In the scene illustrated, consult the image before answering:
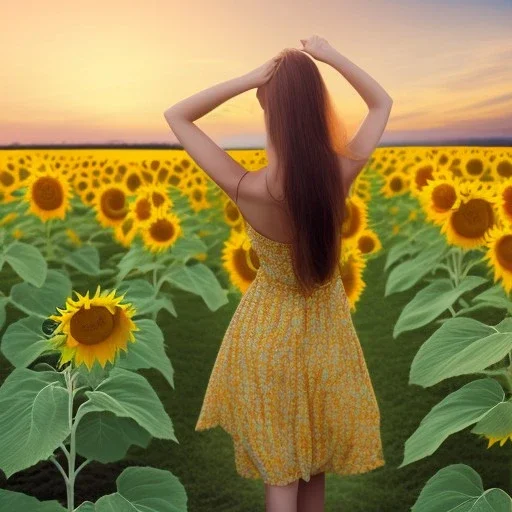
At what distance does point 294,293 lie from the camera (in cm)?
196

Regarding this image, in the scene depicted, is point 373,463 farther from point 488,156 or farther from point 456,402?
point 488,156

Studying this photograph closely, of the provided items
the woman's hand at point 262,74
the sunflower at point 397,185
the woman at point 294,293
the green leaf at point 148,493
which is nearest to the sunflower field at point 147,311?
the green leaf at point 148,493

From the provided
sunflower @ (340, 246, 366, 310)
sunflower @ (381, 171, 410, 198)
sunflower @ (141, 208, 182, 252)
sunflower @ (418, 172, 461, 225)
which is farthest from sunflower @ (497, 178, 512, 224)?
sunflower @ (381, 171, 410, 198)

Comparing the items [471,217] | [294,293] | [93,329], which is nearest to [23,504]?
[93,329]

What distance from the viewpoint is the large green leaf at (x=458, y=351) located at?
2227mm

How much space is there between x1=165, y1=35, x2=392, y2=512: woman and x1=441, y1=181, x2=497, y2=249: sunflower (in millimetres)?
1057

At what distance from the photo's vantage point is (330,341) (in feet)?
6.49

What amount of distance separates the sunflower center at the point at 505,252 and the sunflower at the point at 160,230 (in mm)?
1383

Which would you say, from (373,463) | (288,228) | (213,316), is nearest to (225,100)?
(288,228)

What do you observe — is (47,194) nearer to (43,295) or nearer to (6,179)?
(43,295)

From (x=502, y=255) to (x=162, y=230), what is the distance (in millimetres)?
1458

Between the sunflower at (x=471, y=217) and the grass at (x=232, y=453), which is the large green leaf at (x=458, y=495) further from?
the sunflower at (x=471, y=217)

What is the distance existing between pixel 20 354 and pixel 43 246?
1996mm

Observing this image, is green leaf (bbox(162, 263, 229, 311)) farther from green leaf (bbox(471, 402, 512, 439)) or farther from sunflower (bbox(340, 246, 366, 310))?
green leaf (bbox(471, 402, 512, 439))
